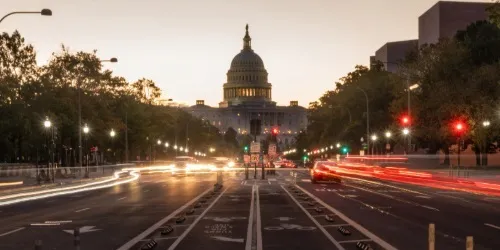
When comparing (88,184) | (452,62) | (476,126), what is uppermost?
(452,62)

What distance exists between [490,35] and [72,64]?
43.1 meters

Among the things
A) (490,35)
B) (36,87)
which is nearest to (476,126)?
(490,35)

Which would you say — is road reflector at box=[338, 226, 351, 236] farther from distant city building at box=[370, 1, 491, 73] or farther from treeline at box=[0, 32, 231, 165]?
distant city building at box=[370, 1, 491, 73]

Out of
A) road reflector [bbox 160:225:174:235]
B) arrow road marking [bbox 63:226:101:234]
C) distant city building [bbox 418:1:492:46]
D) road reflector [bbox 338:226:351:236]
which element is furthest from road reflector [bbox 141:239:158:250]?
distant city building [bbox 418:1:492:46]

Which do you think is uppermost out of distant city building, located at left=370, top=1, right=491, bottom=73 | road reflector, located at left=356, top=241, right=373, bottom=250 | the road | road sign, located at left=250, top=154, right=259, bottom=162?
distant city building, located at left=370, top=1, right=491, bottom=73

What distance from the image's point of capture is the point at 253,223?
Answer: 2269 centimetres

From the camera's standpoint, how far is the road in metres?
17.6

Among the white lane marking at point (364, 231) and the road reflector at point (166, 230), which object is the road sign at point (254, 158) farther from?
the road reflector at point (166, 230)

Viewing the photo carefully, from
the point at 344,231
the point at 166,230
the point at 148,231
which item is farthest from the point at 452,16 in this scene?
the point at 166,230

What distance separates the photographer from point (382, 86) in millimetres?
101938

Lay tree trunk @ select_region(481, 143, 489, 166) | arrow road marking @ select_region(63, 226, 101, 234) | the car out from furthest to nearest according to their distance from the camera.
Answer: tree trunk @ select_region(481, 143, 489, 166) → the car → arrow road marking @ select_region(63, 226, 101, 234)

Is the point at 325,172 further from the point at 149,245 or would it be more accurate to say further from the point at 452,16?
the point at 452,16

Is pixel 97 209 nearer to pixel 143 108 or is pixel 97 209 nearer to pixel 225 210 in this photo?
pixel 225 210

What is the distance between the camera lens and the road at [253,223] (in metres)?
17.6
